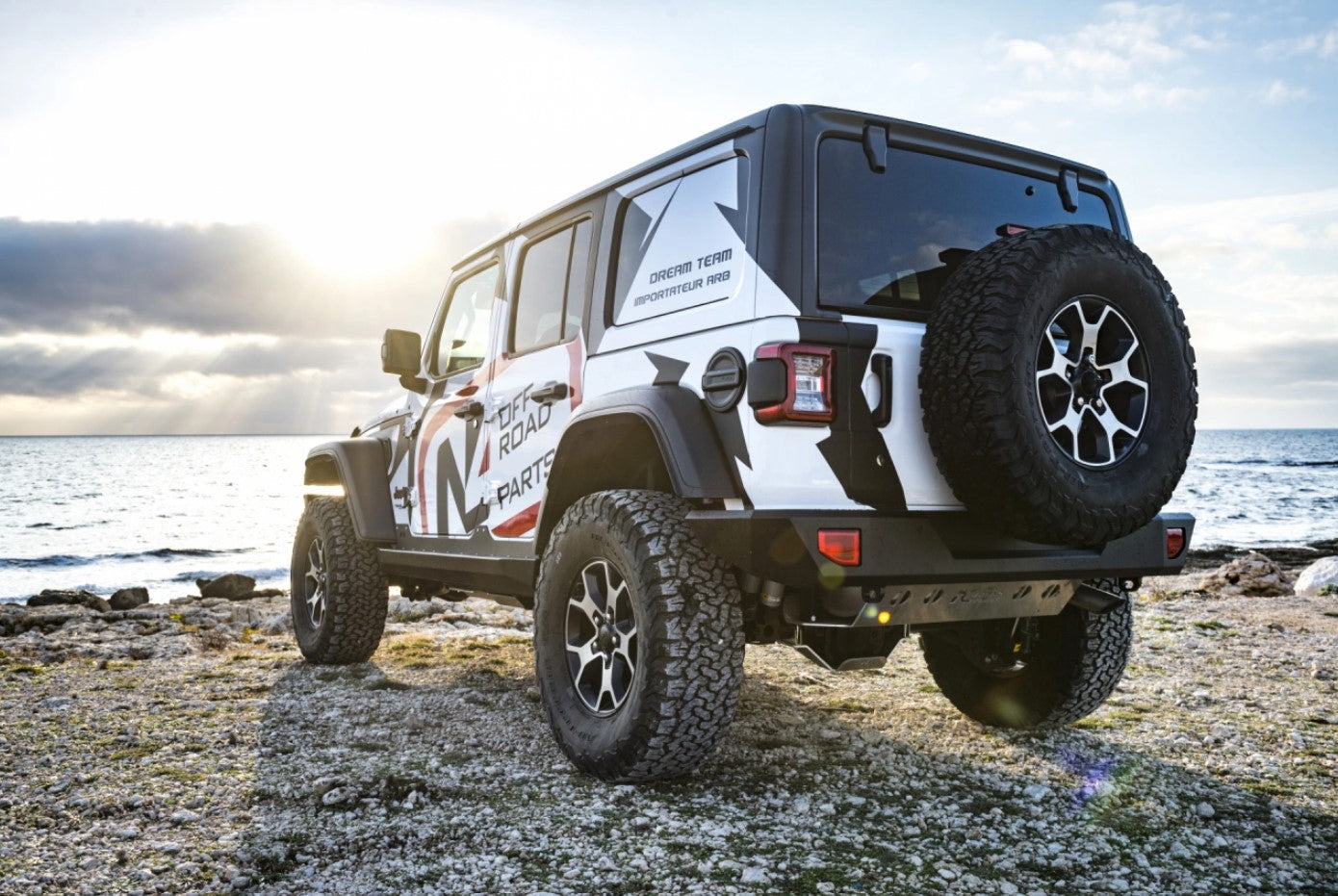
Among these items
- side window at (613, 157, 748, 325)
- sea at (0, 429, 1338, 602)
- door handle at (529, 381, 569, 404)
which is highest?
side window at (613, 157, 748, 325)

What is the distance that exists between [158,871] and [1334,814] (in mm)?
3423

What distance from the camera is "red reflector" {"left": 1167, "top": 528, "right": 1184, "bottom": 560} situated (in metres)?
3.28

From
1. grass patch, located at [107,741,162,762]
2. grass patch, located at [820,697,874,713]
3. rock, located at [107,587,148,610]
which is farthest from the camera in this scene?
rock, located at [107,587,148,610]

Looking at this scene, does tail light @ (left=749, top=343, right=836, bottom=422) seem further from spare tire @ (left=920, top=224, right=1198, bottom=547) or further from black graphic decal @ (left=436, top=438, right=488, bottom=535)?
black graphic decal @ (left=436, top=438, right=488, bottom=535)

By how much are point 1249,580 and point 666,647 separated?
1068cm

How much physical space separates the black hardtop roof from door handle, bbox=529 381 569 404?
0.78m

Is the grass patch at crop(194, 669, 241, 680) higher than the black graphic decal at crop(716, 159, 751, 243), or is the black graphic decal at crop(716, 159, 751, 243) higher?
the black graphic decal at crop(716, 159, 751, 243)

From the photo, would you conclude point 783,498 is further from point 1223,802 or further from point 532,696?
point 532,696

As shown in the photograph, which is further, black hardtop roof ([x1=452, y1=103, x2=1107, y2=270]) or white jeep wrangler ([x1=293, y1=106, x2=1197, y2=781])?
black hardtop roof ([x1=452, y1=103, x2=1107, y2=270])

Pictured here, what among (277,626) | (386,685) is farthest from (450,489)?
(277,626)

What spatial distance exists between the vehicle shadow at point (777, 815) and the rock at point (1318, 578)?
811 cm

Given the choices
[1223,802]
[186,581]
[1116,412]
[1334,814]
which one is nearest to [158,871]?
[1116,412]

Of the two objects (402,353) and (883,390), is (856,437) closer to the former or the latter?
(883,390)

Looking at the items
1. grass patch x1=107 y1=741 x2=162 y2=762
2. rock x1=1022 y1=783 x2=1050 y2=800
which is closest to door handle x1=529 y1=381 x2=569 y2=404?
grass patch x1=107 y1=741 x2=162 y2=762
